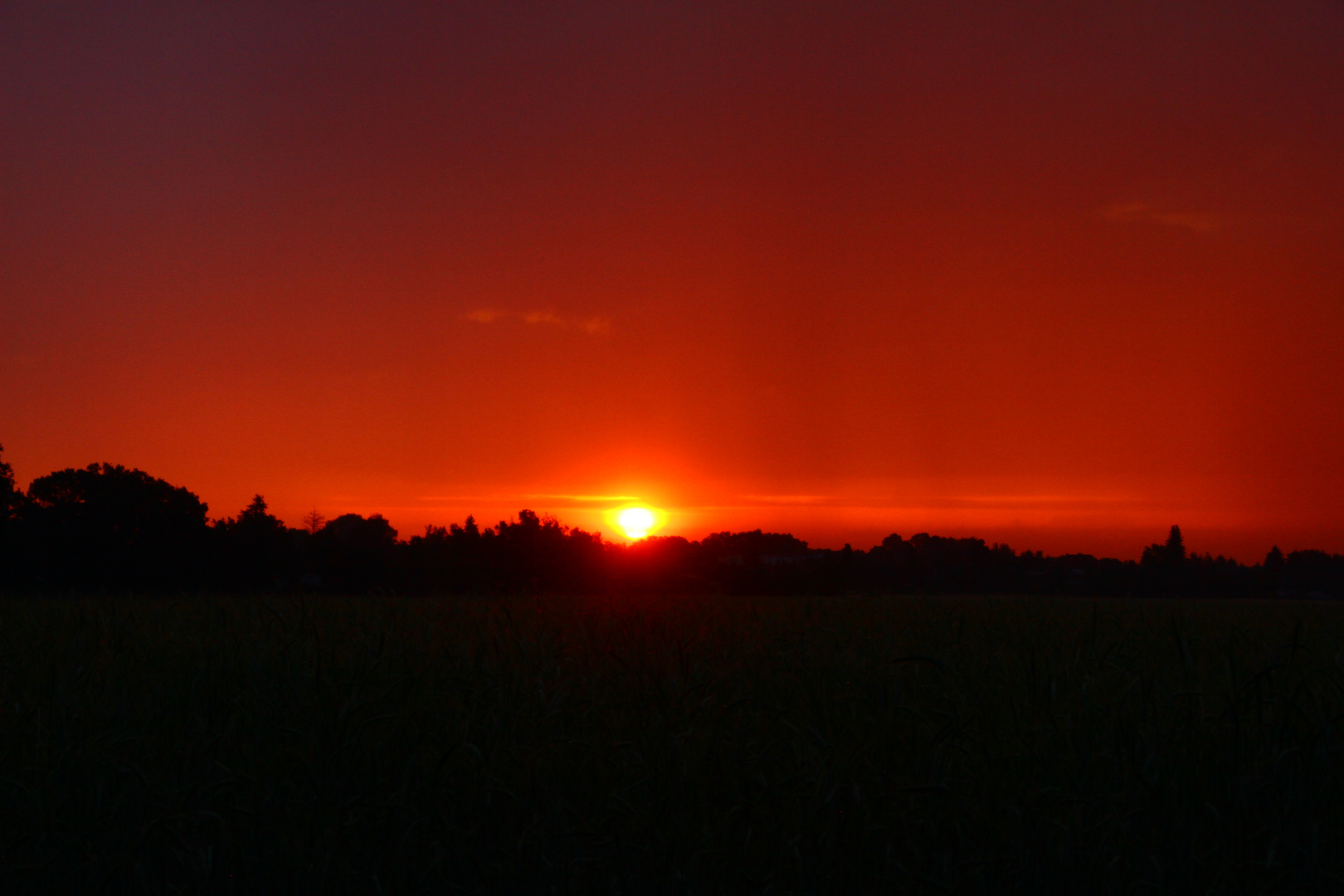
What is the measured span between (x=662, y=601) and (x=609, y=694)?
16.2 ft

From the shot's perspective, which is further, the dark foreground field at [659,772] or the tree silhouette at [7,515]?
the tree silhouette at [7,515]

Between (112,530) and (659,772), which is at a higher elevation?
(112,530)

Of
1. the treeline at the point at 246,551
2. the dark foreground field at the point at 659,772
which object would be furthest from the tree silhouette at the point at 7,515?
the dark foreground field at the point at 659,772

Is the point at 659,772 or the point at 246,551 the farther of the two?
the point at 246,551

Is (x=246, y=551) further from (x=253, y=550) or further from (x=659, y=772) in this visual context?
(x=659, y=772)

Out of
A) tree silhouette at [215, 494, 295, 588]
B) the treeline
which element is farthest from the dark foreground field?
tree silhouette at [215, 494, 295, 588]

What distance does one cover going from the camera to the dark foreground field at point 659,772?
3.33 meters

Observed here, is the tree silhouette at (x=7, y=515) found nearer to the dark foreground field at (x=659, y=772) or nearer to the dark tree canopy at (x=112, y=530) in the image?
the dark tree canopy at (x=112, y=530)

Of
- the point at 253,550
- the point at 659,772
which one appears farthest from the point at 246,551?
the point at 659,772

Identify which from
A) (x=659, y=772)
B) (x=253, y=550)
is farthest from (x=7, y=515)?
(x=659, y=772)

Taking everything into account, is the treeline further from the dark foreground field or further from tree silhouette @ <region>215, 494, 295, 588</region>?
the dark foreground field

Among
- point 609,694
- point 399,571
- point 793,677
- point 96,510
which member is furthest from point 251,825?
point 96,510

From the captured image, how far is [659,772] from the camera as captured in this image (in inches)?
157

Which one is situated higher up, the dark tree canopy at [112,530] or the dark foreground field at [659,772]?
the dark tree canopy at [112,530]
